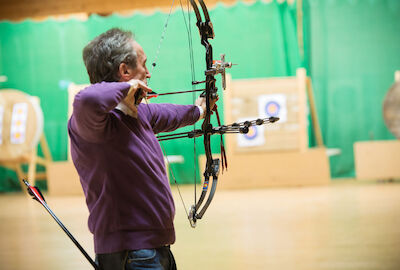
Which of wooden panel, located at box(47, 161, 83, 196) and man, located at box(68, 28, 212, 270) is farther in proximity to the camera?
wooden panel, located at box(47, 161, 83, 196)

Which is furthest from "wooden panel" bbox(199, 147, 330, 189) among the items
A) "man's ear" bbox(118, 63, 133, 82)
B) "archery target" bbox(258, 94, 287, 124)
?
"man's ear" bbox(118, 63, 133, 82)

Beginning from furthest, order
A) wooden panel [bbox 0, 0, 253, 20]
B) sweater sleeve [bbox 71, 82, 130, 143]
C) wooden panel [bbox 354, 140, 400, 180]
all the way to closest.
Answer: wooden panel [bbox 0, 0, 253, 20], wooden panel [bbox 354, 140, 400, 180], sweater sleeve [bbox 71, 82, 130, 143]

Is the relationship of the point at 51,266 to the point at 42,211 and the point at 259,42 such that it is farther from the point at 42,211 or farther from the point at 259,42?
the point at 259,42

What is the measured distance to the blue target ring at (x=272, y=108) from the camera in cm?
436

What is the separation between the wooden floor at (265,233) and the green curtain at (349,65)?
0.89 meters

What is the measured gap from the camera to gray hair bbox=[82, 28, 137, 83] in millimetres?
1093

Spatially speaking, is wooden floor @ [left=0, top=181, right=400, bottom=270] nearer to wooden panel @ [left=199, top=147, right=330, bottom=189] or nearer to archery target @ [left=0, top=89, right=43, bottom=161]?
wooden panel @ [left=199, top=147, right=330, bottom=189]

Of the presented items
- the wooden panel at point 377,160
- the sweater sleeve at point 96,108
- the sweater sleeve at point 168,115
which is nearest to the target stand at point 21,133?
the wooden panel at point 377,160

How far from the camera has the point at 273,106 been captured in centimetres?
441

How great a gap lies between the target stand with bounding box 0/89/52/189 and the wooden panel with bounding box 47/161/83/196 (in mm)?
243

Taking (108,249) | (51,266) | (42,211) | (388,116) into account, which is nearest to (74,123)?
(108,249)

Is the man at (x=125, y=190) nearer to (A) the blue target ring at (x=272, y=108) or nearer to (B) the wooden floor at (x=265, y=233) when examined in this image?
(B) the wooden floor at (x=265, y=233)

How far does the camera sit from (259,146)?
4.36 meters

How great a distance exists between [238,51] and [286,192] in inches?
57.2
